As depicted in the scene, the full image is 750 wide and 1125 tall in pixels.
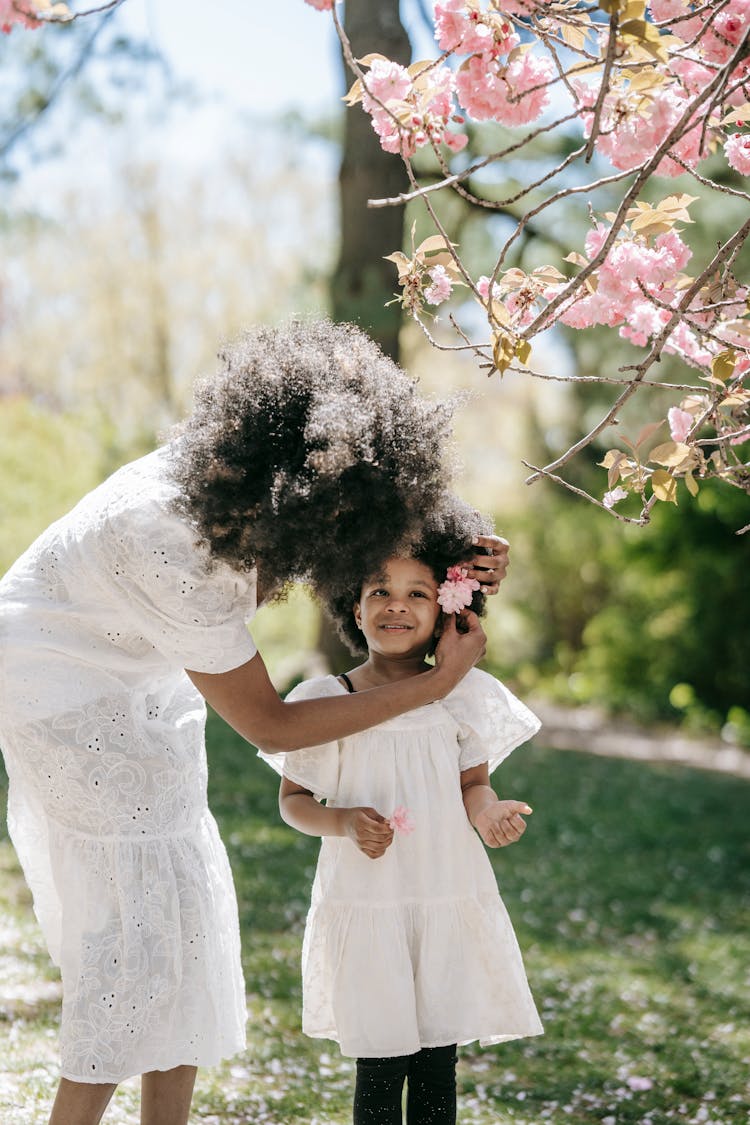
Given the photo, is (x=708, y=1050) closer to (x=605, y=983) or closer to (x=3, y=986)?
(x=605, y=983)

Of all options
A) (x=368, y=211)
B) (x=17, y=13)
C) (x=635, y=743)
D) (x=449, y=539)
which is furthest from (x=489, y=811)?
(x=635, y=743)

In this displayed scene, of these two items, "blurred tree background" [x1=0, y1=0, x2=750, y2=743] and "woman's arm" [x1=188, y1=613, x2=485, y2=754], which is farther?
"blurred tree background" [x1=0, y1=0, x2=750, y2=743]

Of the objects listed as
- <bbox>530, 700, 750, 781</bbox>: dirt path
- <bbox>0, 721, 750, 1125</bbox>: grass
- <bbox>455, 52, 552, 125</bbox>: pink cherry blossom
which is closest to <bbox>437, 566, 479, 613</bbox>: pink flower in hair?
<bbox>455, 52, 552, 125</bbox>: pink cherry blossom

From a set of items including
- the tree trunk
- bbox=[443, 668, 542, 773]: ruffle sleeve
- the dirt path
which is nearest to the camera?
bbox=[443, 668, 542, 773]: ruffle sleeve

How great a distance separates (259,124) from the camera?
18.1 metres

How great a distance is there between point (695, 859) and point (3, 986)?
3.62 m

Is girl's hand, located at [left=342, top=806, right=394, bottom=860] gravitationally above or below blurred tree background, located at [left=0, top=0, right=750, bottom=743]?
below

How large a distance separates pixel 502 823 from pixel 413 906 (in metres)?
0.26

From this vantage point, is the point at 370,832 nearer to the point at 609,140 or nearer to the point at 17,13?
the point at 609,140

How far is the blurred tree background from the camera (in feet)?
28.8

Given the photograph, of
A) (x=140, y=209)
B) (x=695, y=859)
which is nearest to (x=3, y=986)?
(x=695, y=859)

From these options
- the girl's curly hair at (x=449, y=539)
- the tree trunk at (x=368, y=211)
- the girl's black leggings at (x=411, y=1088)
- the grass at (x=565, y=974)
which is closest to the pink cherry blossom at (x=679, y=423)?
the girl's curly hair at (x=449, y=539)

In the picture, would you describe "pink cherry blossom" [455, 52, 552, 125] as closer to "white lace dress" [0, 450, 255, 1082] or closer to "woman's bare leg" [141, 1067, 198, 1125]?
"white lace dress" [0, 450, 255, 1082]

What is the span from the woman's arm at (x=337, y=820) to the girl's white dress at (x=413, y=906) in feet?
0.12
